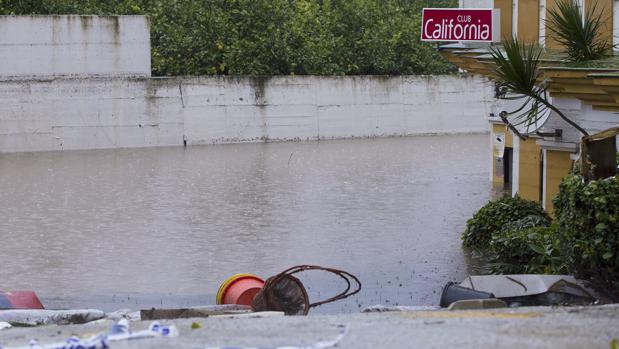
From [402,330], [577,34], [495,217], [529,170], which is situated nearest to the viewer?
[402,330]

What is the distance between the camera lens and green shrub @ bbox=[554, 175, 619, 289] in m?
10.2

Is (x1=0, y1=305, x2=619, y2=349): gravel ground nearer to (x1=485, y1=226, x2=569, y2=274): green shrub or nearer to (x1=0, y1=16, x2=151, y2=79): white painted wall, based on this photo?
(x1=485, y1=226, x2=569, y2=274): green shrub

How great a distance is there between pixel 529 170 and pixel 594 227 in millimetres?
9762

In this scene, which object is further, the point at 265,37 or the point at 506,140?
the point at 265,37

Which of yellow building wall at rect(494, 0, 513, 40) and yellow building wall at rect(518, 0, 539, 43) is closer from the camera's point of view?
yellow building wall at rect(518, 0, 539, 43)

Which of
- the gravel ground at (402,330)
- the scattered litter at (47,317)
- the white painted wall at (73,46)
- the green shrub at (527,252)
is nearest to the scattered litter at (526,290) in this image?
the green shrub at (527,252)

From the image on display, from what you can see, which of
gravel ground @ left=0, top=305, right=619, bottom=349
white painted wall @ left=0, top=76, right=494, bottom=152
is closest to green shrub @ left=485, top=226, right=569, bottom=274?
gravel ground @ left=0, top=305, right=619, bottom=349

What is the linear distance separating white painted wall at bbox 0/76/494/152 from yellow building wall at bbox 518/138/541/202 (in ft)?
38.8

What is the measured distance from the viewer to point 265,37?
3925 cm

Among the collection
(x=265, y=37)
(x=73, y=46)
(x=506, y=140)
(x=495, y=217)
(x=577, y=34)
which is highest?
(x=265, y=37)

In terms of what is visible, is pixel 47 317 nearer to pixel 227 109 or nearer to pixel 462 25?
pixel 462 25

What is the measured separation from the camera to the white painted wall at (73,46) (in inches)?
1319

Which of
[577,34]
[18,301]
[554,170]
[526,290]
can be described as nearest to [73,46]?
[554,170]

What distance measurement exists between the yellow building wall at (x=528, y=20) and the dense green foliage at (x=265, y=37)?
20.4 m
